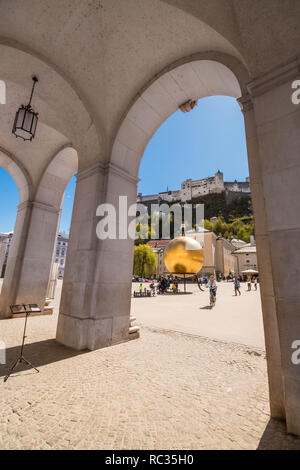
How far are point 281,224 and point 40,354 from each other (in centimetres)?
545

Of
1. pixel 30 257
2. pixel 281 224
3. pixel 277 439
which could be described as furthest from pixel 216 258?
pixel 277 439

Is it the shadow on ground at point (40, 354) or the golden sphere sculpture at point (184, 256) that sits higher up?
the golden sphere sculpture at point (184, 256)

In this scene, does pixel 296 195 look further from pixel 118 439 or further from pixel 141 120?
pixel 141 120

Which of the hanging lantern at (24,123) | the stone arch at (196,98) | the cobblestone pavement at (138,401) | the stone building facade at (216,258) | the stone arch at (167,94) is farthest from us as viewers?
the stone building facade at (216,258)

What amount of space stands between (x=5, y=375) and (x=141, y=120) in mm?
6979

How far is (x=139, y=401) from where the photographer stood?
2.96 meters

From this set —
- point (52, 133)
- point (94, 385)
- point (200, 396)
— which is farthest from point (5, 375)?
point (52, 133)

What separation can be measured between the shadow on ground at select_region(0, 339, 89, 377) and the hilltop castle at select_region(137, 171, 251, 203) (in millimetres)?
108683

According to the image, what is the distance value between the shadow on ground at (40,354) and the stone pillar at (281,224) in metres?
4.11

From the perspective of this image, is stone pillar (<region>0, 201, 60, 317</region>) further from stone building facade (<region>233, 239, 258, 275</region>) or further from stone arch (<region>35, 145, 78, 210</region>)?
stone building facade (<region>233, 239, 258, 275</region>)

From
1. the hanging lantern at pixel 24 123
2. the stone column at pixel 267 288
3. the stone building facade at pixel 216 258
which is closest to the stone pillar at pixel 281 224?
the stone column at pixel 267 288

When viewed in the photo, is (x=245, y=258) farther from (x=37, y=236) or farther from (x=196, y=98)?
(x=196, y=98)

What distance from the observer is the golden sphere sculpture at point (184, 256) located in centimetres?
212

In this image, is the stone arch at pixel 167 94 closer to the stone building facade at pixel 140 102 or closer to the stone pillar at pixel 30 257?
the stone building facade at pixel 140 102
